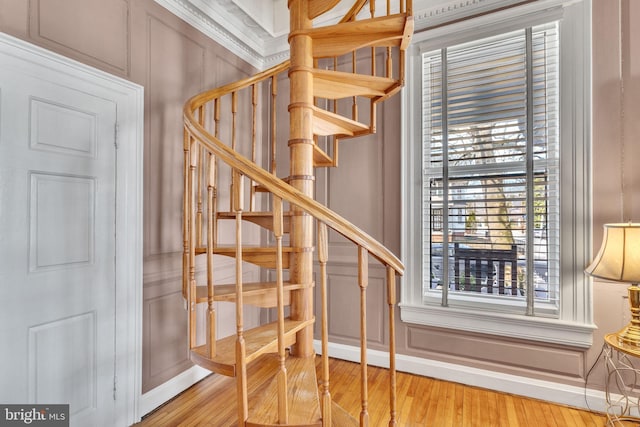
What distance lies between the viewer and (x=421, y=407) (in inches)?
84.0

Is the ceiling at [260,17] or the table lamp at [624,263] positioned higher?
the ceiling at [260,17]

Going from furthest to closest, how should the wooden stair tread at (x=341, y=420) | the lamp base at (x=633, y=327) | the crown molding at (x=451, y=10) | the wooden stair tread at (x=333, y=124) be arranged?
1. the crown molding at (x=451, y=10)
2. the wooden stair tread at (x=333, y=124)
3. the lamp base at (x=633, y=327)
4. the wooden stair tread at (x=341, y=420)

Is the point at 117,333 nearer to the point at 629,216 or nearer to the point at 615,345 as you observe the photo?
the point at 615,345

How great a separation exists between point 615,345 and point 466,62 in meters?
2.07

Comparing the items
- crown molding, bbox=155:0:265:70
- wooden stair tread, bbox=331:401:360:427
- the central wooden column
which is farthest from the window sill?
crown molding, bbox=155:0:265:70

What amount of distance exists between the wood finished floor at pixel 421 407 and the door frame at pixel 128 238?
0.24 metres

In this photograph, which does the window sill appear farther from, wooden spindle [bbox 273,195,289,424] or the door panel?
the door panel

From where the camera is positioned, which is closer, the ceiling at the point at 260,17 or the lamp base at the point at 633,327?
the lamp base at the point at 633,327

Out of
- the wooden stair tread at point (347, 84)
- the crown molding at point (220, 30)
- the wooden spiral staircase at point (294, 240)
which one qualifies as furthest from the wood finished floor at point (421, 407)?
the crown molding at point (220, 30)

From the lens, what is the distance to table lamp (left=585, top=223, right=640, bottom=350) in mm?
1674

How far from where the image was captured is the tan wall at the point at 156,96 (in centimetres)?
181

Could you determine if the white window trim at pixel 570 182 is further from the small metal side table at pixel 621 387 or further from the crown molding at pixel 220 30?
the crown molding at pixel 220 30

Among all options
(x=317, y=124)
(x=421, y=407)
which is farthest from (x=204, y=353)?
(x=421, y=407)

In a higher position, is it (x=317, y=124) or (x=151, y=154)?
(x=317, y=124)
